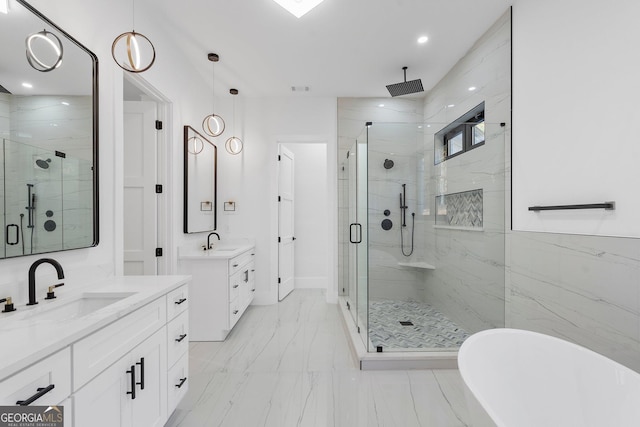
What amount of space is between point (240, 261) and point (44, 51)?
7.80ft

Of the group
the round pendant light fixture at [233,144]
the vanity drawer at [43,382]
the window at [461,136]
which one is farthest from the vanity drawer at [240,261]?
the window at [461,136]

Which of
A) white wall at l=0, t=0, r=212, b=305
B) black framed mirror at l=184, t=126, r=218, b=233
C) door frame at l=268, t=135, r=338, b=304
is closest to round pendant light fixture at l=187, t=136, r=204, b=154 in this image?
black framed mirror at l=184, t=126, r=218, b=233

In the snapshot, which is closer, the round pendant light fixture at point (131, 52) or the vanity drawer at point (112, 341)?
the vanity drawer at point (112, 341)

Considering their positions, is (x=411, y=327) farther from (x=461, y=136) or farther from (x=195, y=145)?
(x=195, y=145)

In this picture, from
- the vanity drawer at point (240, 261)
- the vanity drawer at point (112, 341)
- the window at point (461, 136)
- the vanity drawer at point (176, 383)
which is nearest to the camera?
the vanity drawer at point (112, 341)

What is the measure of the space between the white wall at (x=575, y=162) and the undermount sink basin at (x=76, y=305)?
8.39 ft

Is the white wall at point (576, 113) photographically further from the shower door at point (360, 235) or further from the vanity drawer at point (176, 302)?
the vanity drawer at point (176, 302)

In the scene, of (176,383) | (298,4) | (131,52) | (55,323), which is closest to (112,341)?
(55,323)

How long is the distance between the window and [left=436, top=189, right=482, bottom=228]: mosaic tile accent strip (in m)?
0.46

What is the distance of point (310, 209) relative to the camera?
16.1 feet

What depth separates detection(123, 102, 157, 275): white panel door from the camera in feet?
8.53

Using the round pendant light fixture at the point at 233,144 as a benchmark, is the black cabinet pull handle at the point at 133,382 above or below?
below

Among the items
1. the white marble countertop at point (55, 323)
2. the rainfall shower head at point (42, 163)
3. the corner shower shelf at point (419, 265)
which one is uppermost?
the rainfall shower head at point (42, 163)

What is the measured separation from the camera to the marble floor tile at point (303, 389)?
1722 mm
